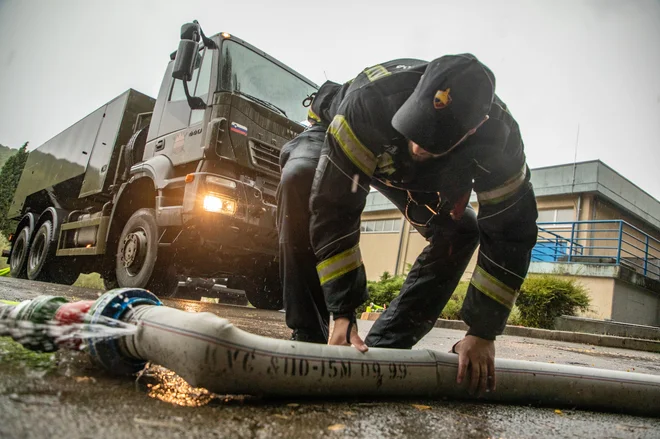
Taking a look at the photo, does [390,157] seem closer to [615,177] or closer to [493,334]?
[493,334]

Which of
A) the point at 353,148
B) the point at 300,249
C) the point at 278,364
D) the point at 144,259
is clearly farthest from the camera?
the point at 144,259

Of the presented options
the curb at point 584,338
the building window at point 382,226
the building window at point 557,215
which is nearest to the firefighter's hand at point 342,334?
the curb at point 584,338

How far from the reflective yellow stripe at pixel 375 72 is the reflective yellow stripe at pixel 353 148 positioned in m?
0.22

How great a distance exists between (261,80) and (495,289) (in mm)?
4202

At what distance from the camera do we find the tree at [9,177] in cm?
1105

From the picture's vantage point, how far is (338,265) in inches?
67.2

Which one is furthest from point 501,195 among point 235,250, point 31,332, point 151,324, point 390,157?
point 235,250

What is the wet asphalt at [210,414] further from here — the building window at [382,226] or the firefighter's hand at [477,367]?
the building window at [382,226]

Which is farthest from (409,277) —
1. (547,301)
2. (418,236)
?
(418,236)

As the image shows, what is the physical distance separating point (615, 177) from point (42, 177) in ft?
53.7

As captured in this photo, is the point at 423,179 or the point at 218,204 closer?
the point at 423,179

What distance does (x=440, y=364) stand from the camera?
1563 millimetres

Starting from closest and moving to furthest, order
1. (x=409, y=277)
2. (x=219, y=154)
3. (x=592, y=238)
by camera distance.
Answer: (x=409, y=277)
(x=219, y=154)
(x=592, y=238)

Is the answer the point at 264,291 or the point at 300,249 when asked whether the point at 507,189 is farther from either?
the point at 264,291
